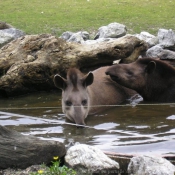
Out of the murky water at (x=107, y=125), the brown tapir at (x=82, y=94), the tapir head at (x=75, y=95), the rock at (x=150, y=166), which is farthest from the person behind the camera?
the brown tapir at (x=82, y=94)

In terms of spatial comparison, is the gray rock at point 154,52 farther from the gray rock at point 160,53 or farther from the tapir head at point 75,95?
the tapir head at point 75,95

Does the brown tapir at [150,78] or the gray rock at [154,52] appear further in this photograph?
the gray rock at [154,52]

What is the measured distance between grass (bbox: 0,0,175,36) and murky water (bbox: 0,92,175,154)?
13058 mm

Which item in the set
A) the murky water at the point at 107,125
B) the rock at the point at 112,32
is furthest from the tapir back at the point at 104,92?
the rock at the point at 112,32

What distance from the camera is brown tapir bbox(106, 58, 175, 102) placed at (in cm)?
1163

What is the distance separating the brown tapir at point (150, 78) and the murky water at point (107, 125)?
0.54 metres

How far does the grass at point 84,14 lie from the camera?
85.1 feet

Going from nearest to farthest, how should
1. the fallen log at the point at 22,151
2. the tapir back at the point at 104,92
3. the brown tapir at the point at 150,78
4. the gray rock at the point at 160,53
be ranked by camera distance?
the fallen log at the point at 22,151
the tapir back at the point at 104,92
the brown tapir at the point at 150,78
the gray rock at the point at 160,53

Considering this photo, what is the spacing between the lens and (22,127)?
373 inches

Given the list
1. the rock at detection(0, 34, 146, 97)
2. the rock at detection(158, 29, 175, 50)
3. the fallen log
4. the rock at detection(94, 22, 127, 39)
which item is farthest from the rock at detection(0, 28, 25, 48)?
the fallen log

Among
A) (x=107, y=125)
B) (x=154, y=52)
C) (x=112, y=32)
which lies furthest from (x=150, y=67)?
(x=112, y=32)

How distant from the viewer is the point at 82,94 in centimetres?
1017

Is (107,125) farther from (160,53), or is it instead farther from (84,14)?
(84,14)

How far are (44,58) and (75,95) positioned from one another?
2.57 metres
